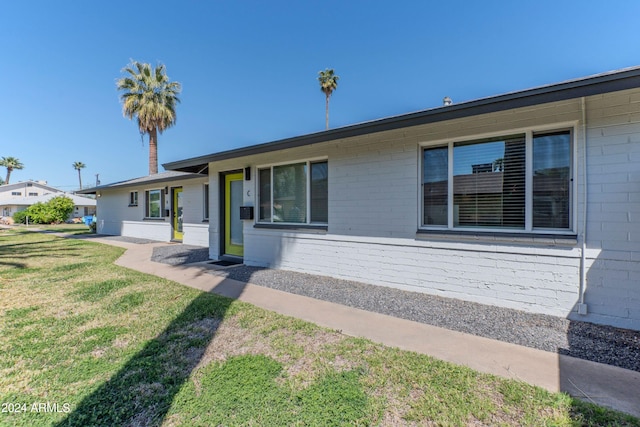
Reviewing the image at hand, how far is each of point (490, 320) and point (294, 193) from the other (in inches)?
185

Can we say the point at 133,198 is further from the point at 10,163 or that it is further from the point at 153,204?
the point at 10,163

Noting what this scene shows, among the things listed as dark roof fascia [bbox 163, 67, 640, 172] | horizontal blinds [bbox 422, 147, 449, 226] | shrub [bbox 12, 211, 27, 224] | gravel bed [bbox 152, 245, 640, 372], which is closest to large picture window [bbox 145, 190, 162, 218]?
gravel bed [bbox 152, 245, 640, 372]

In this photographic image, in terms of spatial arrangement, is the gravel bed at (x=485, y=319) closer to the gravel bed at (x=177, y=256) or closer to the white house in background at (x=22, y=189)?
the gravel bed at (x=177, y=256)

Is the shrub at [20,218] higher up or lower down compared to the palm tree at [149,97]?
lower down

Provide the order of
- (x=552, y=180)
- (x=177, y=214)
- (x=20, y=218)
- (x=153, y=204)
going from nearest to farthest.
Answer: (x=552, y=180), (x=177, y=214), (x=153, y=204), (x=20, y=218)

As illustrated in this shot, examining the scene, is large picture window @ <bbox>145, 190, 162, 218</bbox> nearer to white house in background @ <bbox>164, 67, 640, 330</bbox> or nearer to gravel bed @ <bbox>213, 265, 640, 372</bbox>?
white house in background @ <bbox>164, 67, 640, 330</bbox>

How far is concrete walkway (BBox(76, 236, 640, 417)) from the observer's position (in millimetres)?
2355

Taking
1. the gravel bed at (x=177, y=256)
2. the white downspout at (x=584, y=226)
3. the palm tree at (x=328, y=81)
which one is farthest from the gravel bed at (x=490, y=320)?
the palm tree at (x=328, y=81)

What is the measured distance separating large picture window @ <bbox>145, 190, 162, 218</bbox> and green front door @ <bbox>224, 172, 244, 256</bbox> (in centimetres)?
764

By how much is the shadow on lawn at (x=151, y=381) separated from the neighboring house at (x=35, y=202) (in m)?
43.5

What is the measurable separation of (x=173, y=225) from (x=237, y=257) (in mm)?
6896

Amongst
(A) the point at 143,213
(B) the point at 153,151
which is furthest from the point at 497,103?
(B) the point at 153,151

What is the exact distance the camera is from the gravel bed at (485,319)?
10.1ft

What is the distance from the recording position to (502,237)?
14.3 feet
